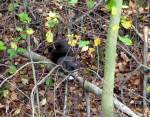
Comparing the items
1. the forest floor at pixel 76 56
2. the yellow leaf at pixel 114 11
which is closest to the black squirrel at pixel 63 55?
the forest floor at pixel 76 56

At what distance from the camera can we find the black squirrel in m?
4.16

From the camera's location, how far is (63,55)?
4.33 meters

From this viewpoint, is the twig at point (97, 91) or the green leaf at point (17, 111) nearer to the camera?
the twig at point (97, 91)

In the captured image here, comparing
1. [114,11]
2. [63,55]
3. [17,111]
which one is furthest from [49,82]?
[114,11]

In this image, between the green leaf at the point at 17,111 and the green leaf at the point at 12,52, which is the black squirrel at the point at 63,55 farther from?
the green leaf at the point at 17,111

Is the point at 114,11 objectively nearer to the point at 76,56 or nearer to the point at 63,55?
the point at 63,55

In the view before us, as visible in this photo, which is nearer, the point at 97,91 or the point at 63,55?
the point at 97,91

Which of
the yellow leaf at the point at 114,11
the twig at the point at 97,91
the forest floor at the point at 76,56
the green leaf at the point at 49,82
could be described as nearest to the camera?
the yellow leaf at the point at 114,11

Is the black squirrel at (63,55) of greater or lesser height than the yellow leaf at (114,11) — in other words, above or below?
below

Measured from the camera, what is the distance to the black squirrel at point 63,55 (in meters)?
4.16

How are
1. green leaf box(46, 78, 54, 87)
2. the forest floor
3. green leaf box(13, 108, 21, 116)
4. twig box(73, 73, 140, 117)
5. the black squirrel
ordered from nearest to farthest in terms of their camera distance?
twig box(73, 73, 140, 117) → green leaf box(46, 78, 54, 87) → the black squirrel → the forest floor → green leaf box(13, 108, 21, 116)

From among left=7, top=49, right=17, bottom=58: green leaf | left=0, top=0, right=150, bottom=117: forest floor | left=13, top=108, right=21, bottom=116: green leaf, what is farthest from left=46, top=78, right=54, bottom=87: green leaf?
left=13, top=108, right=21, bottom=116: green leaf

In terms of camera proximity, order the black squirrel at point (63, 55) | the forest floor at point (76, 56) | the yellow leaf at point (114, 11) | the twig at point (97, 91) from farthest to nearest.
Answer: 1. the forest floor at point (76, 56)
2. the black squirrel at point (63, 55)
3. the twig at point (97, 91)
4. the yellow leaf at point (114, 11)

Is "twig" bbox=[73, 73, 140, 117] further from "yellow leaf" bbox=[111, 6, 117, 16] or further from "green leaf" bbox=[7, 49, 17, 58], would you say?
"yellow leaf" bbox=[111, 6, 117, 16]
